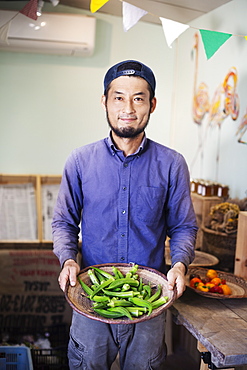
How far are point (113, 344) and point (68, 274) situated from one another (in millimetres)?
380

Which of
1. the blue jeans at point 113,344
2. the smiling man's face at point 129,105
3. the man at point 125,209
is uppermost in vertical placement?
the smiling man's face at point 129,105

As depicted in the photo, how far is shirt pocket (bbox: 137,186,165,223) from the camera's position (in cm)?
202

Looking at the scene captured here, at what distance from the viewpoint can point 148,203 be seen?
2.02 meters

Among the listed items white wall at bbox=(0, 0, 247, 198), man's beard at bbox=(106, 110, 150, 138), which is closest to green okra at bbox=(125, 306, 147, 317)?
man's beard at bbox=(106, 110, 150, 138)

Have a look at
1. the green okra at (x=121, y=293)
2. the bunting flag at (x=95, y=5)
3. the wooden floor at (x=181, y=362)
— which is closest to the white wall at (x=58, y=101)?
the bunting flag at (x=95, y=5)

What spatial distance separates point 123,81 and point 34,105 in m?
1.93

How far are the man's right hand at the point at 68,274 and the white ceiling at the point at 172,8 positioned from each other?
5.59 feet

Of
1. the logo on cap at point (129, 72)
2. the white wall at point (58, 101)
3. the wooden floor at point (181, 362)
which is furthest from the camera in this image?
the white wall at point (58, 101)

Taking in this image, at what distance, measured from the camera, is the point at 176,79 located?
11.8ft

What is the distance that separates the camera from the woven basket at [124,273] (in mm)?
1654

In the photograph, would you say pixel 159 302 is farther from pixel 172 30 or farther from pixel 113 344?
pixel 172 30

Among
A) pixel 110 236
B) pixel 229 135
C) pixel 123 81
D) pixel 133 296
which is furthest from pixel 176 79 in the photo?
pixel 133 296

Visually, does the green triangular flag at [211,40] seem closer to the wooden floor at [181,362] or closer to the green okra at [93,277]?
the green okra at [93,277]

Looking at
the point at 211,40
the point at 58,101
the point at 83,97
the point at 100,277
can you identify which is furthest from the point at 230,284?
the point at 58,101
